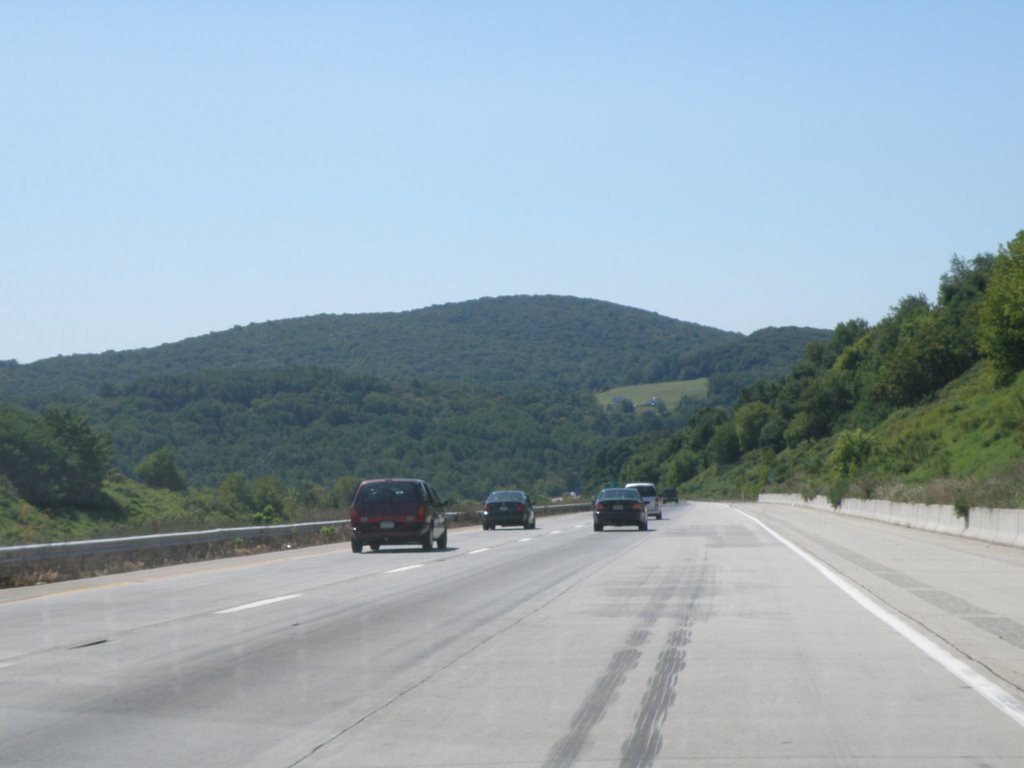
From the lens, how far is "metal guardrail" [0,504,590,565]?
73.6 feet

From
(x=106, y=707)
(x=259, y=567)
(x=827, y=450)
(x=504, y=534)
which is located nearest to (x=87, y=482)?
(x=504, y=534)

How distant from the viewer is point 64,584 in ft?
73.0

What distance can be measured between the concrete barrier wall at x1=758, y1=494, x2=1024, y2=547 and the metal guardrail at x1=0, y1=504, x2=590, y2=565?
17964 millimetres

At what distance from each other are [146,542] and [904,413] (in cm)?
9893

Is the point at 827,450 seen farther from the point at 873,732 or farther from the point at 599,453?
the point at 873,732

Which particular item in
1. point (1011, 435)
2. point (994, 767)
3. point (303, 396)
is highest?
point (303, 396)

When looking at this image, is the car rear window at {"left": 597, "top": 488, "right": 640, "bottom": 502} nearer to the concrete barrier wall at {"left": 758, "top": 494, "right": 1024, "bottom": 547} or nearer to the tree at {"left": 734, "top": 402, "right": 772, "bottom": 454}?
the concrete barrier wall at {"left": 758, "top": 494, "right": 1024, "bottom": 547}

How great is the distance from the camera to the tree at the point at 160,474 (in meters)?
89.8

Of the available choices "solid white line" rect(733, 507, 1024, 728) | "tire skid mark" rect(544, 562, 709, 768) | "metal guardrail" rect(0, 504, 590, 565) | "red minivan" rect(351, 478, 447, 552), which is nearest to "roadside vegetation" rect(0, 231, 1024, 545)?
"metal guardrail" rect(0, 504, 590, 565)

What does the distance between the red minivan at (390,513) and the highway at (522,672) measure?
371 inches

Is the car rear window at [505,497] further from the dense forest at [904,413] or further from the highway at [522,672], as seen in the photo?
the highway at [522,672]

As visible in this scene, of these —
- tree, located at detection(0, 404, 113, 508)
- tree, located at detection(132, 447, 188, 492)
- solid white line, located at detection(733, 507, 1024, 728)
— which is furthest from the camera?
tree, located at detection(132, 447, 188, 492)

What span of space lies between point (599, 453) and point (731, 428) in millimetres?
20209

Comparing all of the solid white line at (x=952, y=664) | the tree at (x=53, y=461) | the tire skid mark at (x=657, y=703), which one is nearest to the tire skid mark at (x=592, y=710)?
the tire skid mark at (x=657, y=703)
